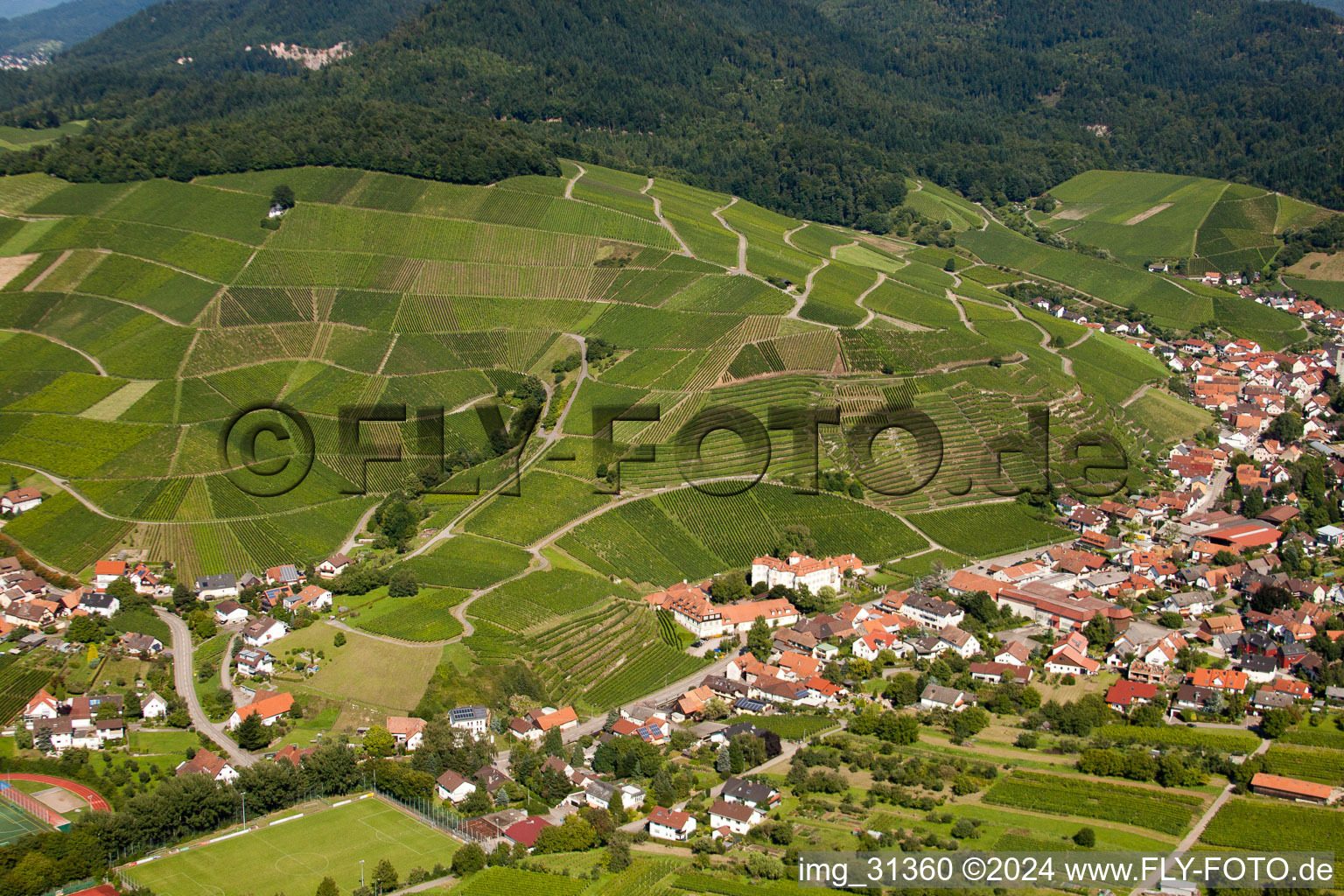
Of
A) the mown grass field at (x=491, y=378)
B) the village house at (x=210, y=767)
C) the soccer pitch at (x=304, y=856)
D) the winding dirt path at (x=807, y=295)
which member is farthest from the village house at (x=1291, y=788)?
the winding dirt path at (x=807, y=295)

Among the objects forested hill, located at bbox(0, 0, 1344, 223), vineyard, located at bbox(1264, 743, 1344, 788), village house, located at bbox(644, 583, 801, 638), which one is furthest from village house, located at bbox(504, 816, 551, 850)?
forested hill, located at bbox(0, 0, 1344, 223)

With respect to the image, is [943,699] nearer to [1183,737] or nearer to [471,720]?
[1183,737]

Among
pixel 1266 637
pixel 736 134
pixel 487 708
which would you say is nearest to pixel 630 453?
pixel 487 708

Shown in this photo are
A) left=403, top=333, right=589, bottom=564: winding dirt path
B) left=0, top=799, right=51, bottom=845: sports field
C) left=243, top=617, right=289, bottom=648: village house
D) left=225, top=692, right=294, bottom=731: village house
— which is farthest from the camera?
left=403, top=333, right=589, bottom=564: winding dirt path

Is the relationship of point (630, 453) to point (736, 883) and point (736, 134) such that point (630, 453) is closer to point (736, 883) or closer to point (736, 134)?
point (736, 883)

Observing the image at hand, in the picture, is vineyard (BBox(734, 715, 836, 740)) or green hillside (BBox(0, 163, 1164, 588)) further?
green hillside (BBox(0, 163, 1164, 588))

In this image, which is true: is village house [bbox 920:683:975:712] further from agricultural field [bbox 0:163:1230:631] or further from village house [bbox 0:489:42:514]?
village house [bbox 0:489:42:514]

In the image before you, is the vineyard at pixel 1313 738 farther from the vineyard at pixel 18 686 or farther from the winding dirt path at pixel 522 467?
the vineyard at pixel 18 686

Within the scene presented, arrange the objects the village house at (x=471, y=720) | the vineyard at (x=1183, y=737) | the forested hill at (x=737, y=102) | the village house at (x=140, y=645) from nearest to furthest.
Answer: the vineyard at (x=1183, y=737) < the village house at (x=471, y=720) < the village house at (x=140, y=645) < the forested hill at (x=737, y=102)
